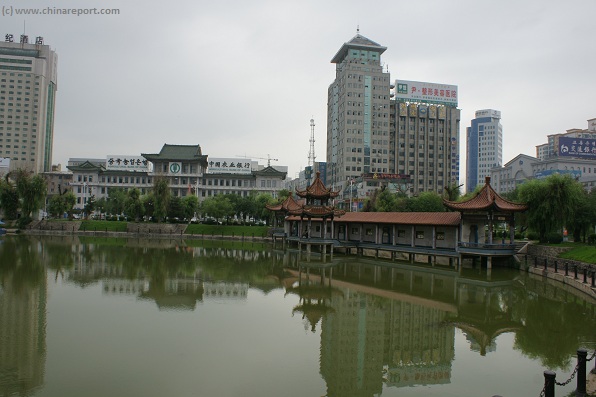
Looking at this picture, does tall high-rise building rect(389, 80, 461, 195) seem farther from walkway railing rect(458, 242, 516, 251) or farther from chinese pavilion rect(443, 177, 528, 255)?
walkway railing rect(458, 242, 516, 251)

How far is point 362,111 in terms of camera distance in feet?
305

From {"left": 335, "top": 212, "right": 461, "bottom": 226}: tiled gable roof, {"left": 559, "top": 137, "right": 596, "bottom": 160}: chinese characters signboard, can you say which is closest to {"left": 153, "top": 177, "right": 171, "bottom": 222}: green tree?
{"left": 335, "top": 212, "right": 461, "bottom": 226}: tiled gable roof

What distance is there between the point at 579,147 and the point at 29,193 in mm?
93023

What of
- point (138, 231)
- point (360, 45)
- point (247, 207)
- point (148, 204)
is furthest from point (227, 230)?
point (360, 45)

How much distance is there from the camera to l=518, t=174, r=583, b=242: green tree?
30656 millimetres

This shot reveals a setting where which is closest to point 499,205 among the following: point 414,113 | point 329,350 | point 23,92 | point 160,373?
point 329,350

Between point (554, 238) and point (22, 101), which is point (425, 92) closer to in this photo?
point (554, 238)

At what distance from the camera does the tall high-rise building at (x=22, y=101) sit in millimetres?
108125

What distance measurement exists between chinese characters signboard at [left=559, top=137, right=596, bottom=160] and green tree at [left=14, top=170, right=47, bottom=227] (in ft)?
288

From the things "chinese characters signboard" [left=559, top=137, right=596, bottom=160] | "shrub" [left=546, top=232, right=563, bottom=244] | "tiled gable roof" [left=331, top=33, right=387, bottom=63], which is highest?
"tiled gable roof" [left=331, top=33, right=387, bottom=63]

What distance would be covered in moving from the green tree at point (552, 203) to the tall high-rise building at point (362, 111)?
5900 centimetres

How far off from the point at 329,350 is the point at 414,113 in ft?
306

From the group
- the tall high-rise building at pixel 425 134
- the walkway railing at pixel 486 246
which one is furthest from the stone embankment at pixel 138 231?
the tall high-rise building at pixel 425 134

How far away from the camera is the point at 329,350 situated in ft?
42.9
